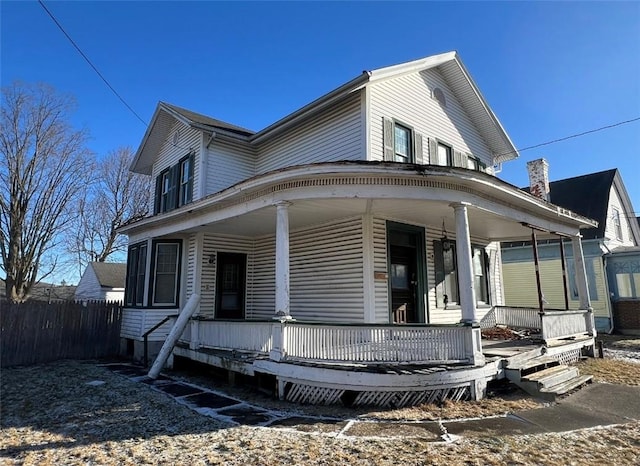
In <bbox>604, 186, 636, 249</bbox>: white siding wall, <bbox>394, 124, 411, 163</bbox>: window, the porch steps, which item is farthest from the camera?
<bbox>604, 186, 636, 249</bbox>: white siding wall

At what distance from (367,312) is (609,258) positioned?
14231 millimetres

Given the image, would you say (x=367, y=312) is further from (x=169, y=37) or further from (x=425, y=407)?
(x=169, y=37)

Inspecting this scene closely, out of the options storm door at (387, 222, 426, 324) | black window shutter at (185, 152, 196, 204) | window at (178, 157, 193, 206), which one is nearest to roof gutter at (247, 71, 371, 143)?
black window shutter at (185, 152, 196, 204)

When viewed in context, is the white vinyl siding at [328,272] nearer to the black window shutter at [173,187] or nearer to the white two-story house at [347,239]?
the white two-story house at [347,239]

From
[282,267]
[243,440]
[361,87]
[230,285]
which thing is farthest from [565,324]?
[230,285]

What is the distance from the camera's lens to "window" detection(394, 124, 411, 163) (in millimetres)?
9680

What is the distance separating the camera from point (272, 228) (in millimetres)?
10305

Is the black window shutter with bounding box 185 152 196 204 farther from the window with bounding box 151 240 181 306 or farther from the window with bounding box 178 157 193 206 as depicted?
the window with bounding box 151 240 181 306

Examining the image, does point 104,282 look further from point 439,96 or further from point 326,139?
point 439,96

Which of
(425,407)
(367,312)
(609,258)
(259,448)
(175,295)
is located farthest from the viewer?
(609,258)

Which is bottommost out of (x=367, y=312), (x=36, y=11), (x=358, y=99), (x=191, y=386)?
(x=191, y=386)

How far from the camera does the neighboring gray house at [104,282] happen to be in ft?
81.3

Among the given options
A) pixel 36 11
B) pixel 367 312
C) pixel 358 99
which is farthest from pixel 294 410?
pixel 36 11

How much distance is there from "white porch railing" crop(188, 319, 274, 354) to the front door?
1.56m
